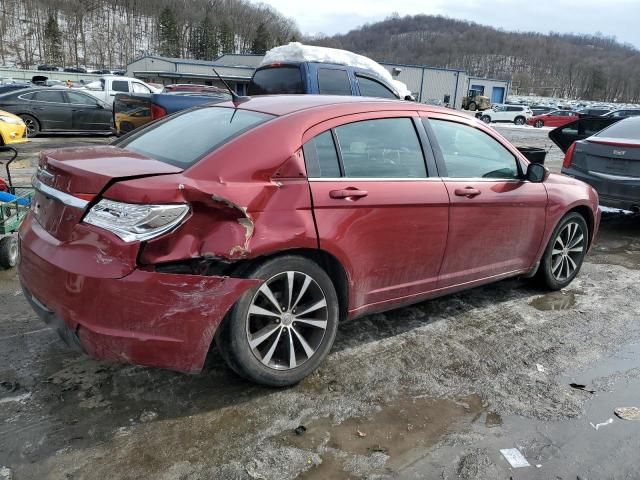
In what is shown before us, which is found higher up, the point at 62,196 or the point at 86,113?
the point at 62,196

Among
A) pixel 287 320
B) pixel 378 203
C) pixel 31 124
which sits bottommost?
pixel 31 124

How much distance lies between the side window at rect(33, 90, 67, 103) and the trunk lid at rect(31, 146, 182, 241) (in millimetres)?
13662

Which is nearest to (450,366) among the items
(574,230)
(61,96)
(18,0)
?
(574,230)

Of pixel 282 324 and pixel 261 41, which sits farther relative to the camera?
pixel 261 41

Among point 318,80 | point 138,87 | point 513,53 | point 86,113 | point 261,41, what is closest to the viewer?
point 318,80

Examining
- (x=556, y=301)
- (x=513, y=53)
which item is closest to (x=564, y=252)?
(x=556, y=301)

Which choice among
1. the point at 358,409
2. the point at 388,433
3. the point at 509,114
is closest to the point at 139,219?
the point at 358,409

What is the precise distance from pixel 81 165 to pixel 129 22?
467ft

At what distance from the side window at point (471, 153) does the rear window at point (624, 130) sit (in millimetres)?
4114

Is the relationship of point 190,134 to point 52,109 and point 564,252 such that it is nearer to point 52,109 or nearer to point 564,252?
point 564,252

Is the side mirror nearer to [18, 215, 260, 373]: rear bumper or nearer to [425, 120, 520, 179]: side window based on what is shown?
[425, 120, 520, 179]: side window

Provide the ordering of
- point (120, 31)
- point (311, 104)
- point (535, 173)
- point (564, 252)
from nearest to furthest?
point (311, 104) < point (535, 173) < point (564, 252) < point (120, 31)

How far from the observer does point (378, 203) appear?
3164 millimetres

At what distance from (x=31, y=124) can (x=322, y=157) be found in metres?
14.4
